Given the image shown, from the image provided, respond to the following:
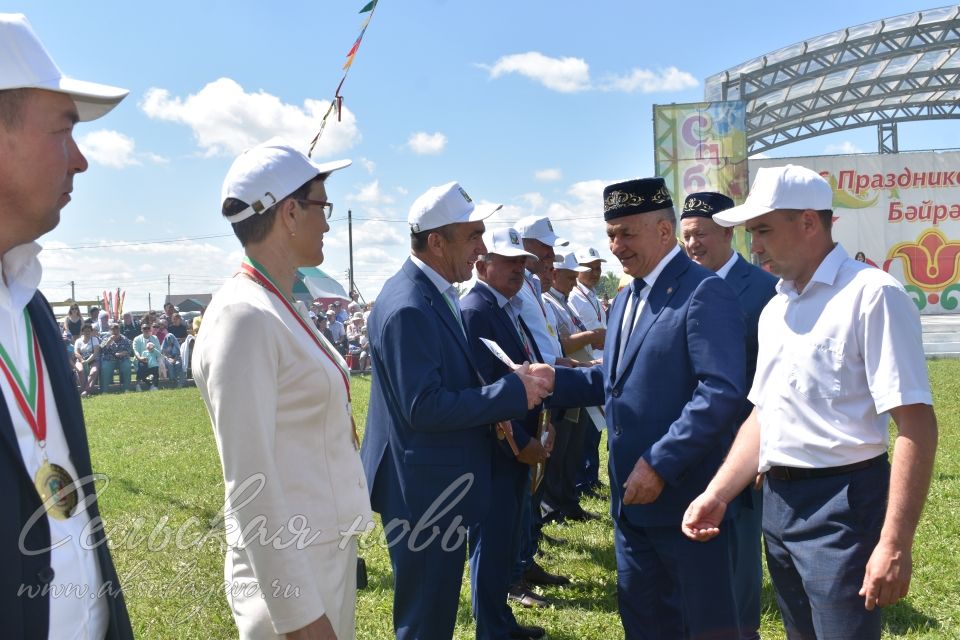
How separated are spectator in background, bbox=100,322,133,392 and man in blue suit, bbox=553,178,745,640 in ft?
69.9

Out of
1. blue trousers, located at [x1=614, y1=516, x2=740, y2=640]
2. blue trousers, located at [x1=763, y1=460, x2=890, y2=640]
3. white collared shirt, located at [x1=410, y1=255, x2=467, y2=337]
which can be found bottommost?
blue trousers, located at [x1=614, y1=516, x2=740, y2=640]

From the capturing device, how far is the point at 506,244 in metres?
5.15

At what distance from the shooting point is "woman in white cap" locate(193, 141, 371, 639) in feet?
7.07

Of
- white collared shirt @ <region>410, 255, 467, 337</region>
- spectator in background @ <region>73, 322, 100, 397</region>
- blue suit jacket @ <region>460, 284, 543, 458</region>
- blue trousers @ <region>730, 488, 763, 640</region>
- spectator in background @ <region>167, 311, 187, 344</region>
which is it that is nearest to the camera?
white collared shirt @ <region>410, 255, 467, 337</region>

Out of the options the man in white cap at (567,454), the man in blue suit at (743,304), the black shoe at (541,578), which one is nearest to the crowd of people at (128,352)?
the man in white cap at (567,454)

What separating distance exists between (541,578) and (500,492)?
148cm

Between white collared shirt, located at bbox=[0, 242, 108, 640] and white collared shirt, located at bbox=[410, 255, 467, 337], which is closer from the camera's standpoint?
white collared shirt, located at bbox=[0, 242, 108, 640]

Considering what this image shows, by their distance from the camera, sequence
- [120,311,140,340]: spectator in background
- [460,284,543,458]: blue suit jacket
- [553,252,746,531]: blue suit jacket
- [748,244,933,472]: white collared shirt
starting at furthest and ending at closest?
[120,311,140,340]: spectator in background → [460,284,543,458]: blue suit jacket → [553,252,746,531]: blue suit jacket → [748,244,933,472]: white collared shirt

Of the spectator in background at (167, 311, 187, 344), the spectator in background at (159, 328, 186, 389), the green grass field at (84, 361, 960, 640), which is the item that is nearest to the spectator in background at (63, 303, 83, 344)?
the spectator in background at (159, 328, 186, 389)

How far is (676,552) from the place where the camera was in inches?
127

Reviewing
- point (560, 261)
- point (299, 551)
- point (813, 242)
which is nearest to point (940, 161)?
point (560, 261)

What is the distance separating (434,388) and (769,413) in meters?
1.29

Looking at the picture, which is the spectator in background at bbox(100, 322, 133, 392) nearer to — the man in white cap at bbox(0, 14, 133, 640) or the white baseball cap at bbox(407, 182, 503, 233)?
the white baseball cap at bbox(407, 182, 503, 233)

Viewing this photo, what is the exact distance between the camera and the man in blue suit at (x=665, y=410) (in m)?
3.14
